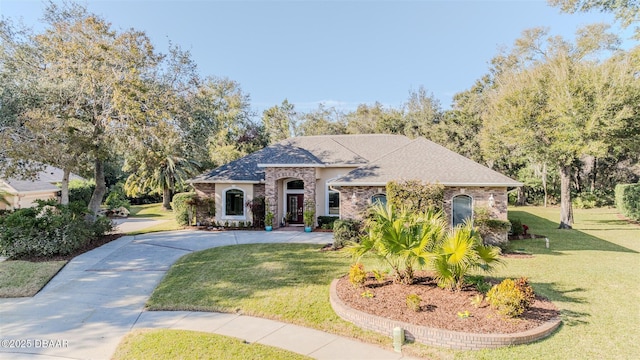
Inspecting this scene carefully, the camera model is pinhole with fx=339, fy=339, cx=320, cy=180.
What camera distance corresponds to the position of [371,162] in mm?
18656

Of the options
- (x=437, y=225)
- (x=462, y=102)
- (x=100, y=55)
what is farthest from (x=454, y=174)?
(x=462, y=102)

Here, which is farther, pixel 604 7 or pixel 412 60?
pixel 412 60

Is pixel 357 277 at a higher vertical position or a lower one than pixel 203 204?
lower

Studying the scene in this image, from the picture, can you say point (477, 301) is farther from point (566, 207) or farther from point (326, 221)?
point (566, 207)

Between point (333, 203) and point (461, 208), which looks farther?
point (333, 203)

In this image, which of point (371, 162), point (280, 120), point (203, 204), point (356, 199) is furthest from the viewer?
point (280, 120)

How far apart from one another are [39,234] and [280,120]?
4117cm

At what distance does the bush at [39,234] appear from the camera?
42.3 feet

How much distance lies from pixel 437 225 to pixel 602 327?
3.83m

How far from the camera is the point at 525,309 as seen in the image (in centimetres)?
738

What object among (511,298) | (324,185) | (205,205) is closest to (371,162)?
(324,185)

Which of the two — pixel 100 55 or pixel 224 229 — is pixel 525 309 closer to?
pixel 224 229

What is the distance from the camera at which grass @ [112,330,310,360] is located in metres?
6.15

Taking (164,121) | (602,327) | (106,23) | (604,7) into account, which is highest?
(604,7)
